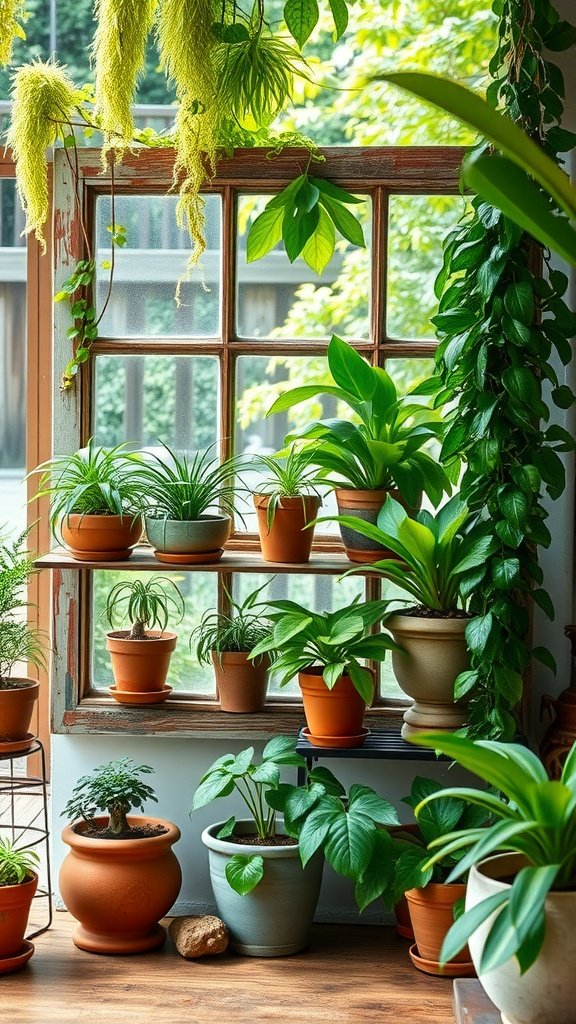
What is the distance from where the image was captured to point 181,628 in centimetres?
334

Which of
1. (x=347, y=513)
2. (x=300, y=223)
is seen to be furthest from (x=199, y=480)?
(x=300, y=223)

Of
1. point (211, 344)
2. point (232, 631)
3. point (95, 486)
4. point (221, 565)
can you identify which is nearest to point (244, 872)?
point (232, 631)

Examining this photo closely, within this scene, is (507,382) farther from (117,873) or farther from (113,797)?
(117,873)

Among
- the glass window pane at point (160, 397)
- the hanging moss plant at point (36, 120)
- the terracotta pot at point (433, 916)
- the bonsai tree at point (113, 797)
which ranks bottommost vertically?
the terracotta pot at point (433, 916)

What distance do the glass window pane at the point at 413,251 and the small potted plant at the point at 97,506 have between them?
85 cm

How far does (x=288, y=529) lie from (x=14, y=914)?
1.16 m

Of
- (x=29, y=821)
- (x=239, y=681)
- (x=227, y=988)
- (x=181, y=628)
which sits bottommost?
(x=227, y=988)

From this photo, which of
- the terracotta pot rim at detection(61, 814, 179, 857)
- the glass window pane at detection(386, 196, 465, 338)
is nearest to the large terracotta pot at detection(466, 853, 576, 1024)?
the terracotta pot rim at detection(61, 814, 179, 857)

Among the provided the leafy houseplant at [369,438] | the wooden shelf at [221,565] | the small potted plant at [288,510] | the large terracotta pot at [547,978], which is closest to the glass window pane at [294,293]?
the leafy houseplant at [369,438]

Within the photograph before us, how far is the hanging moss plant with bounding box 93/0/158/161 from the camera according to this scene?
2.90 m

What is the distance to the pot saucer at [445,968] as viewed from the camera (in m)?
2.74

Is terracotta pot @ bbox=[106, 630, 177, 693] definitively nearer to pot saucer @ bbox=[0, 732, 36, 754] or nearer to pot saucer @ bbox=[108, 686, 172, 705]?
pot saucer @ bbox=[108, 686, 172, 705]

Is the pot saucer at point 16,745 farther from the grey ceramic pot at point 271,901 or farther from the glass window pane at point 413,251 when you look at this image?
the glass window pane at point 413,251

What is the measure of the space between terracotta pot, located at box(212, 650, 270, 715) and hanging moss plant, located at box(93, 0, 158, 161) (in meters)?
1.42
